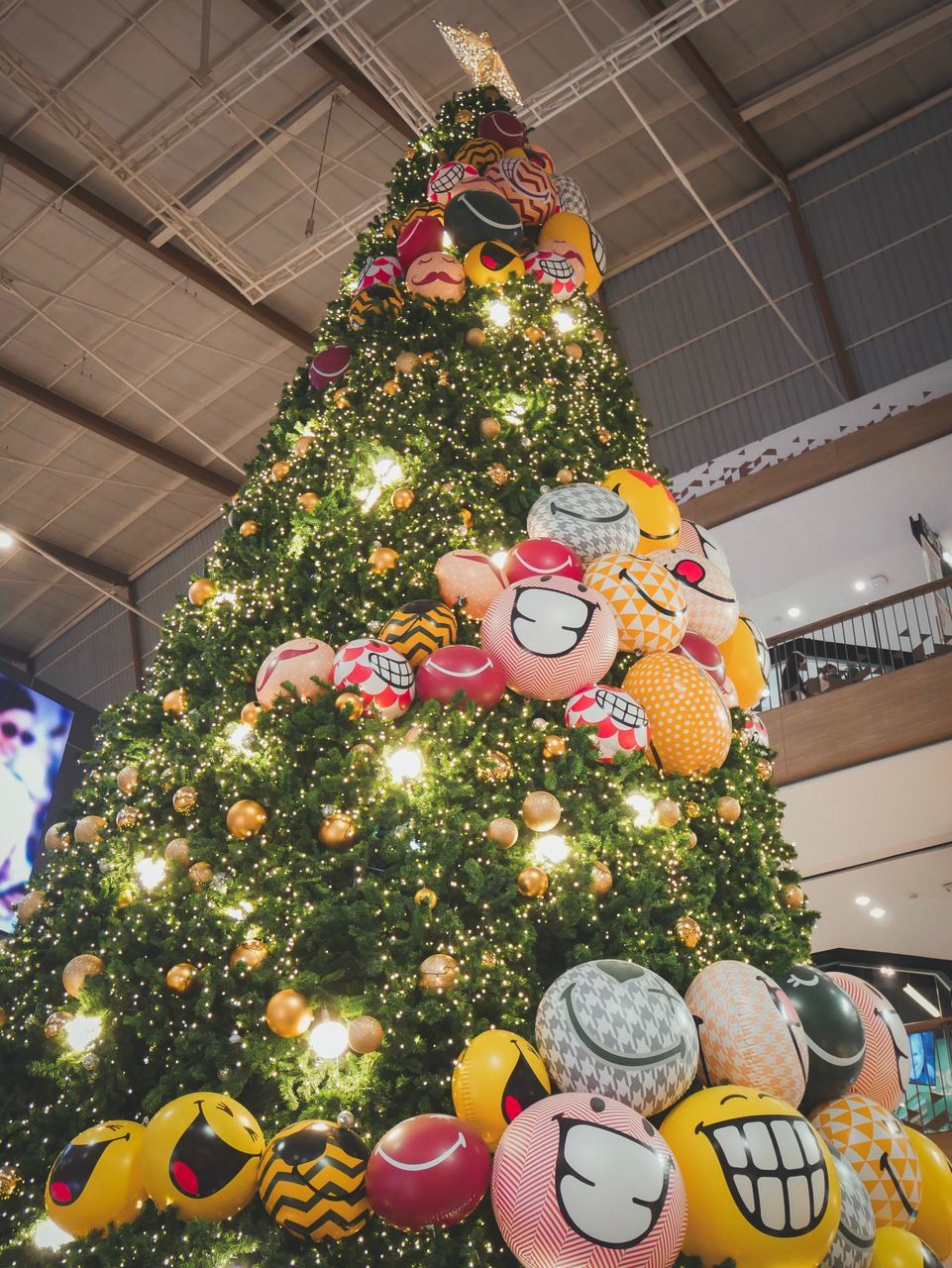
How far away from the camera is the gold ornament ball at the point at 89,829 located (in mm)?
2688

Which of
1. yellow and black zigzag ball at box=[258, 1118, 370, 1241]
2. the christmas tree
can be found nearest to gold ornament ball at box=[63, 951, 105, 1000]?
the christmas tree

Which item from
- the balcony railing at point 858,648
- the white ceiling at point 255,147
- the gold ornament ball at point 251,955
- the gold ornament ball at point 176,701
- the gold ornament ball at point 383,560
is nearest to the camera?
the gold ornament ball at point 251,955

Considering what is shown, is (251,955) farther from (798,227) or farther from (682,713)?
(798,227)

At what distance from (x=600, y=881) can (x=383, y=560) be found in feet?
3.62

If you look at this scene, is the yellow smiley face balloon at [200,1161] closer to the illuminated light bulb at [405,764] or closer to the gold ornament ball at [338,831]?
the gold ornament ball at [338,831]

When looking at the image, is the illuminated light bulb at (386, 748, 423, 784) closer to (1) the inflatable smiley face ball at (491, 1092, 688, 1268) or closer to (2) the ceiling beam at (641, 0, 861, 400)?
(1) the inflatable smiley face ball at (491, 1092, 688, 1268)

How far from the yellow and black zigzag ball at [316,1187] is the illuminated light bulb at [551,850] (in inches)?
28.8

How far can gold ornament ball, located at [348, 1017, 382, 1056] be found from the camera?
1.87 m

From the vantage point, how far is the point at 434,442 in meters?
2.99

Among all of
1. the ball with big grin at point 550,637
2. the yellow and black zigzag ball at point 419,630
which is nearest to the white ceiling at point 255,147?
the yellow and black zigzag ball at point 419,630

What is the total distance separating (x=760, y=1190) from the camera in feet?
5.37

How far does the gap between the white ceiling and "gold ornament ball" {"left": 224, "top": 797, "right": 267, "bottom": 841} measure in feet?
26.5

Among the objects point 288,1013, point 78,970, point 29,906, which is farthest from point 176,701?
point 288,1013

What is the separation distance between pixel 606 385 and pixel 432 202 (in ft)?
3.78
